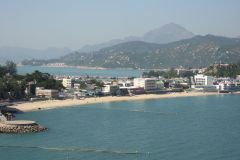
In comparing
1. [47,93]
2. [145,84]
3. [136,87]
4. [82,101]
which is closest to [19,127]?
[82,101]

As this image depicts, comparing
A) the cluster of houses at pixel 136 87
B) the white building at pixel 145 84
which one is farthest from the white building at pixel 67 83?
the white building at pixel 145 84

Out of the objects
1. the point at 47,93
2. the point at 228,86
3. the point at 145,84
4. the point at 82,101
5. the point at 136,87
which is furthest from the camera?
the point at 228,86

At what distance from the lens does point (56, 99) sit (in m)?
35.6

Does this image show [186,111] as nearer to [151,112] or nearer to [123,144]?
[151,112]

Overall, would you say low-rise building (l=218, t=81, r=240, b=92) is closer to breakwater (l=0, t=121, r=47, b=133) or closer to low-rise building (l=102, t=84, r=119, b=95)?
low-rise building (l=102, t=84, r=119, b=95)

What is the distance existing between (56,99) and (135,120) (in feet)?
39.1

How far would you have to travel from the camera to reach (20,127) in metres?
21.5

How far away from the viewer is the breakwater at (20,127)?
21.3 m

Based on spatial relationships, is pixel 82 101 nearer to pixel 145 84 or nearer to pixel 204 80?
pixel 145 84

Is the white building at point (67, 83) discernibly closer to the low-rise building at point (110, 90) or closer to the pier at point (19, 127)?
the low-rise building at point (110, 90)

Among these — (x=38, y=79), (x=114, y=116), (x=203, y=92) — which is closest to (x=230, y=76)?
(x=203, y=92)

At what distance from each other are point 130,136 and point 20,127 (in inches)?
184

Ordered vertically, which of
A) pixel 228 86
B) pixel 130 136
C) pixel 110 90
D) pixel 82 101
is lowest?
pixel 130 136

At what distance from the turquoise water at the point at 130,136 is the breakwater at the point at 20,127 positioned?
1.88ft
